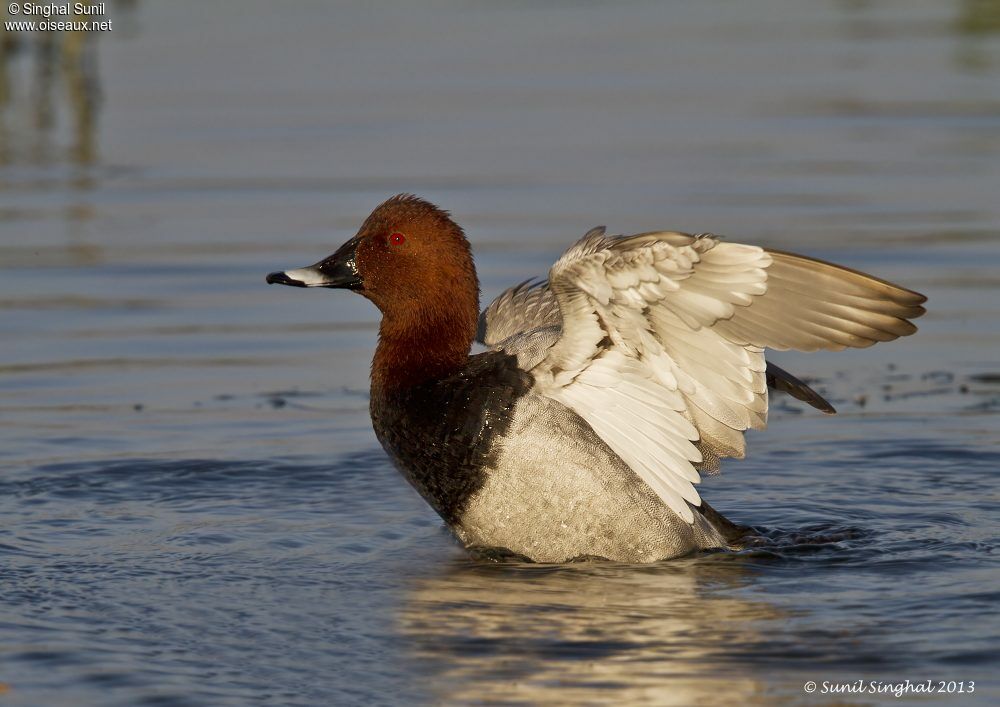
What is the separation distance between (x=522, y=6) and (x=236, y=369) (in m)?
11.9

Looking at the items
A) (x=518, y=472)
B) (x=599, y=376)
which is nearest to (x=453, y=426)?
(x=518, y=472)

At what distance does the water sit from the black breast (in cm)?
→ 39

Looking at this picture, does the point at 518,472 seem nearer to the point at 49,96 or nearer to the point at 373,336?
the point at 373,336

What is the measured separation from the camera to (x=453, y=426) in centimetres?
684

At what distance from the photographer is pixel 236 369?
9.92 meters

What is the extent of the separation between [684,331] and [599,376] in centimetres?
39

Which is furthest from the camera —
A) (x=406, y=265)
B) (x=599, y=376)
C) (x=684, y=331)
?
(x=406, y=265)

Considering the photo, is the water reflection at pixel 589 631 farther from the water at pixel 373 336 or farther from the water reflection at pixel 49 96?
the water reflection at pixel 49 96

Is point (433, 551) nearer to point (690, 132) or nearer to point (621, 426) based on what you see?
point (621, 426)

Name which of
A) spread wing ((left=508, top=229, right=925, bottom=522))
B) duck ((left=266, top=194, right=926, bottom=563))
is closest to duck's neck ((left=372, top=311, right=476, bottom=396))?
duck ((left=266, top=194, right=926, bottom=563))

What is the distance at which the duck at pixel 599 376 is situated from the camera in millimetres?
6445

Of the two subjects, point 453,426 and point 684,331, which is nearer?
point 684,331

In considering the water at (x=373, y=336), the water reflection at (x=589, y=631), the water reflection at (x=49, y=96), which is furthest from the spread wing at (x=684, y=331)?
the water reflection at (x=49, y=96)

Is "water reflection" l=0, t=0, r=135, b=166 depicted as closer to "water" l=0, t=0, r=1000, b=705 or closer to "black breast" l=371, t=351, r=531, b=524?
"water" l=0, t=0, r=1000, b=705
